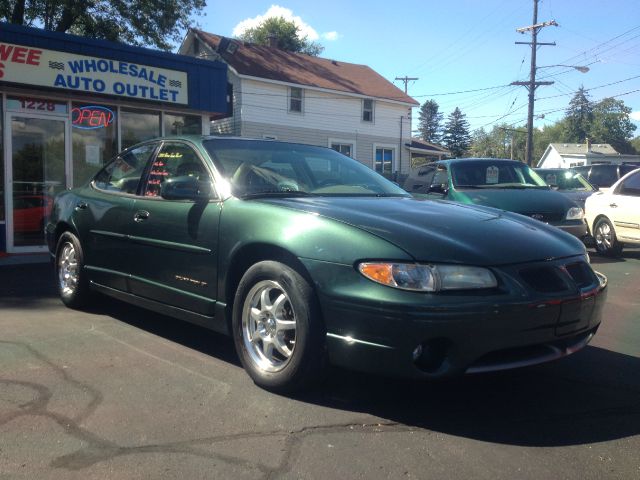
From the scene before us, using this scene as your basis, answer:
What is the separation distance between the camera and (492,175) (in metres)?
9.34

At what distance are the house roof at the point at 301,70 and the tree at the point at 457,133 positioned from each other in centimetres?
5450

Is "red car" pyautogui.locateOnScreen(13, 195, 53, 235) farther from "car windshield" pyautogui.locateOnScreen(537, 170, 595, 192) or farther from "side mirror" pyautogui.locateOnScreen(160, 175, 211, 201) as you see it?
"car windshield" pyautogui.locateOnScreen(537, 170, 595, 192)

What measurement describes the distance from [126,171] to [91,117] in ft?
19.2

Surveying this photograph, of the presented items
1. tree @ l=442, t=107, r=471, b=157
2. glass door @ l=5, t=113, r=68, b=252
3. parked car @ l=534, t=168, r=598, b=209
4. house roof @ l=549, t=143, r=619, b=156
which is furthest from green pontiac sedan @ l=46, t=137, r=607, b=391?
tree @ l=442, t=107, r=471, b=157

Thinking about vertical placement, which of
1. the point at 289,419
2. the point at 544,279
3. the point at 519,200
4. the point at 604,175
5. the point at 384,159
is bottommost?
the point at 289,419

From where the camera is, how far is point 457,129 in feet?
284

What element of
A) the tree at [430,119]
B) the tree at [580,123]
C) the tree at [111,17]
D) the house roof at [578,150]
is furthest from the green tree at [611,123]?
the tree at [111,17]

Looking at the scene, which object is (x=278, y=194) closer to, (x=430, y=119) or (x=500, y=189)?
(x=500, y=189)

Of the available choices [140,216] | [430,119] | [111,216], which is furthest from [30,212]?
[430,119]

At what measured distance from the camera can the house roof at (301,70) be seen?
2706 centimetres

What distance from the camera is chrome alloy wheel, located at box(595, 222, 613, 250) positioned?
10000 mm

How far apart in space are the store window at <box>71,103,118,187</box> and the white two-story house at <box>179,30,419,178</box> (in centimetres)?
1424

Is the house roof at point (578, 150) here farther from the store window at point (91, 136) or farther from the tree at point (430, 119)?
the store window at point (91, 136)

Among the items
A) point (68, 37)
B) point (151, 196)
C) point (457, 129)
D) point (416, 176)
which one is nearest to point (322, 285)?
point (151, 196)
